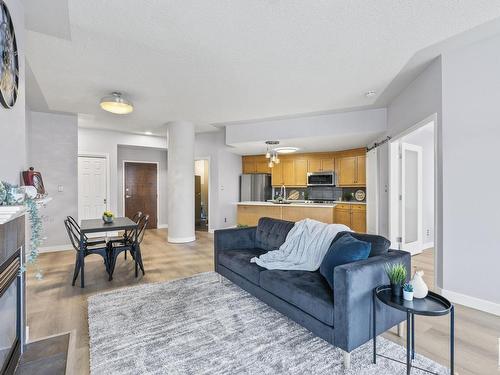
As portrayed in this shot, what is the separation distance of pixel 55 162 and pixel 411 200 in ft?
22.8

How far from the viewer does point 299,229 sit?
9.78 feet

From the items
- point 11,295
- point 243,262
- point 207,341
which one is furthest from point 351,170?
point 11,295

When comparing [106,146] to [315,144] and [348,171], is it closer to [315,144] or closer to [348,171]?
[315,144]

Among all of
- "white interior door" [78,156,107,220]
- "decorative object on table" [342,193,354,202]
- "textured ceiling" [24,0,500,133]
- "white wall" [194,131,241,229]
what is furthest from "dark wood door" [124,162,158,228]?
"decorative object on table" [342,193,354,202]

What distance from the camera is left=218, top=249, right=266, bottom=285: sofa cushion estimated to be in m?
2.64

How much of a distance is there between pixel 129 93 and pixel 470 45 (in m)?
4.32

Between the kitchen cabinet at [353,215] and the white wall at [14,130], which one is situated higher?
the white wall at [14,130]

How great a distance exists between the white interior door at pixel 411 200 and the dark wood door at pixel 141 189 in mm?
6485

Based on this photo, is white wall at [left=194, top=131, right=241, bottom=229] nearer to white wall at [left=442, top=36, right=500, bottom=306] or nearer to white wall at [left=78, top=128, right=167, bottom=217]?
white wall at [left=78, top=128, right=167, bottom=217]

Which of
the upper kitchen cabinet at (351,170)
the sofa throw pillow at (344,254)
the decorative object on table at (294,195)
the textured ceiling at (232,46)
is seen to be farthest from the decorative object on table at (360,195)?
the sofa throw pillow at (344,254)

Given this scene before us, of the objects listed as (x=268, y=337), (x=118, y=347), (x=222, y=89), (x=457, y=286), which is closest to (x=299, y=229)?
(x=268, y=337)

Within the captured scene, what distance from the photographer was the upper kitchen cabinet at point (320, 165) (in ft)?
23.1

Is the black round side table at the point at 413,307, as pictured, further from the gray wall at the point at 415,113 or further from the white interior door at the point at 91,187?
the white interior door at the point at 91,187

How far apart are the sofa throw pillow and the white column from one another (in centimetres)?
411
